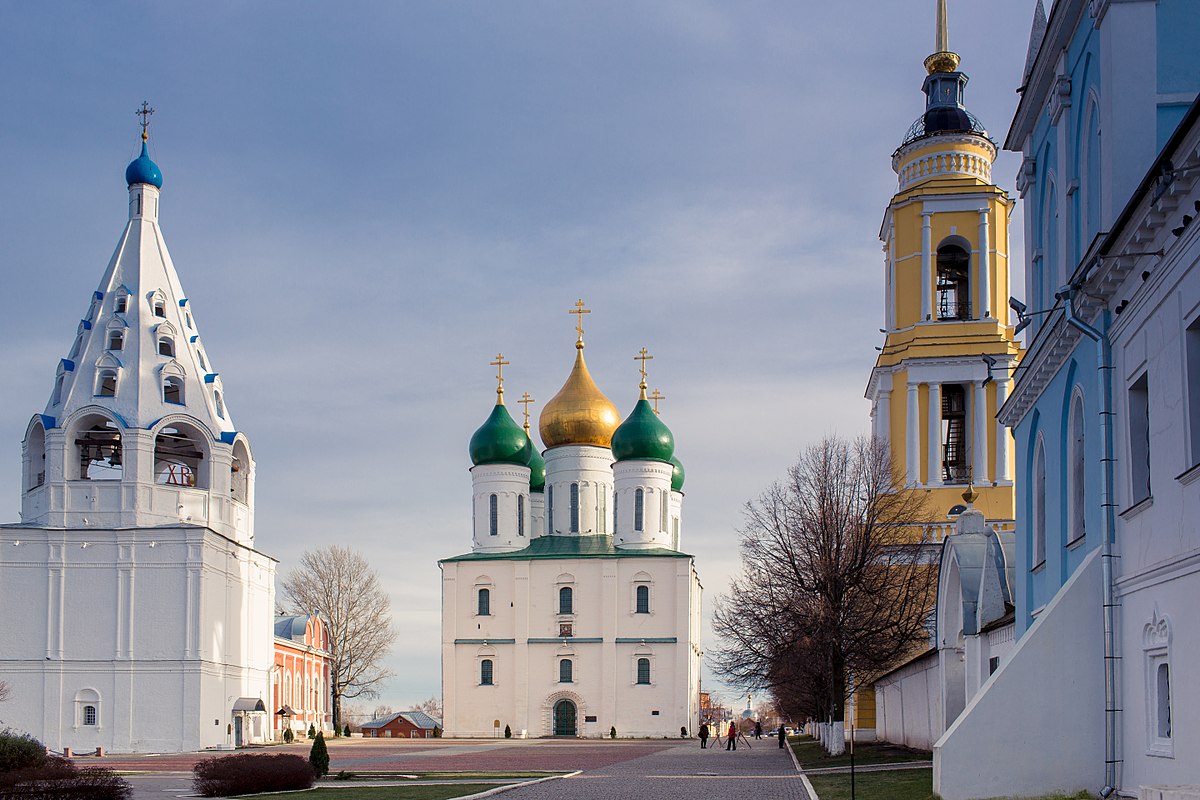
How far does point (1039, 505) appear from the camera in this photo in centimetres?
1791

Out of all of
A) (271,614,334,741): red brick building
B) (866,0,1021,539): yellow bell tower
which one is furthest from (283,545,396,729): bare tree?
(866,0,1021,539): yellow bell tower

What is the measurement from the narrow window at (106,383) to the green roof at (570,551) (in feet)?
Result: 66.1

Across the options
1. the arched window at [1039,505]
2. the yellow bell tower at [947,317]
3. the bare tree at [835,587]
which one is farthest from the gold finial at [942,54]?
the arched window at [1039,505]

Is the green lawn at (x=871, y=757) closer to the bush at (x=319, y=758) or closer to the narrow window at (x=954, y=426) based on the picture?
the narrow window at (x=954, y=426)

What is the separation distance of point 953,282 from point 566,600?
2722 centimetres

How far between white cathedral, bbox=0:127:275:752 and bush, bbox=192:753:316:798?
73.0 ft

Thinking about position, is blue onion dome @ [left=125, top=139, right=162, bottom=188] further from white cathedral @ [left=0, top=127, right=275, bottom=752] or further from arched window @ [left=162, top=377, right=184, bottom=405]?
arched window @ [left=162, top=377, right=184, bottom=405]

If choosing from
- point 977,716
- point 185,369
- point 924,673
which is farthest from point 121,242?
point 977,716

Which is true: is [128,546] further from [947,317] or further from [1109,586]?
[1109,586]

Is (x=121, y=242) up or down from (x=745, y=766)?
up

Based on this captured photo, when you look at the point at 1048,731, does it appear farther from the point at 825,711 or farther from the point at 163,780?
the point at 825,711

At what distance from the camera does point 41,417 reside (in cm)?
4378

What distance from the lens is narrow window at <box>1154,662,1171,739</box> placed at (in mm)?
11953

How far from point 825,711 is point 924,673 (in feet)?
21.7
